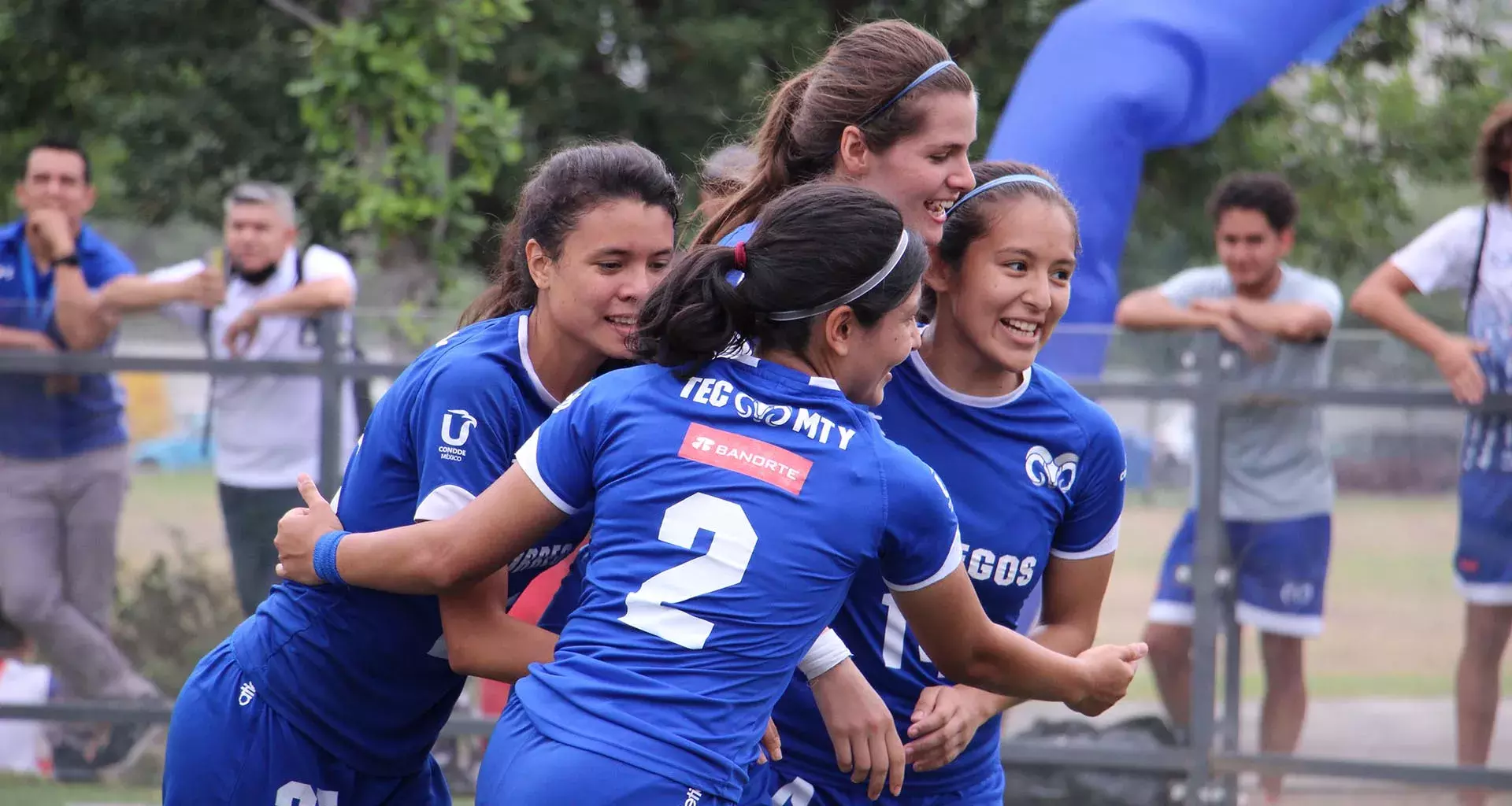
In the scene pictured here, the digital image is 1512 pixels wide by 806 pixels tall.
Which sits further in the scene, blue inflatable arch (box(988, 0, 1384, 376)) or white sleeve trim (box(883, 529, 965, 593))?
blue inflatable arch (box(988, 0, 1384, 376))

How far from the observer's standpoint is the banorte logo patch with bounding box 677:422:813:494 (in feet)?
8.00

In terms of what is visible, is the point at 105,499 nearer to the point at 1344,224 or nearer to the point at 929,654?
the point at 929,654

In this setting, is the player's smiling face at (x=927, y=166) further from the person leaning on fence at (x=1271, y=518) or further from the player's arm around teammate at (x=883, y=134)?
the person leaning on fence at (x=1271, y=518)

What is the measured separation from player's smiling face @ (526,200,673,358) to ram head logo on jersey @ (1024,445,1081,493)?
2.56ft

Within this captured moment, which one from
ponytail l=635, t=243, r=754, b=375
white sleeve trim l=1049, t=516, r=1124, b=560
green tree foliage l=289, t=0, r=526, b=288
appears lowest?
white sleeve trim l=1049, t=516, r=1124, b=560

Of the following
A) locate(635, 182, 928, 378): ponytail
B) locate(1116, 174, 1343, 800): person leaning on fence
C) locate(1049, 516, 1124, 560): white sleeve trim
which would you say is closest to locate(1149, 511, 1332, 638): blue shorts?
locate(1116, 174, 1343, 800): person leaning on fence

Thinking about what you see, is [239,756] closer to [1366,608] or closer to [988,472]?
[988,472]

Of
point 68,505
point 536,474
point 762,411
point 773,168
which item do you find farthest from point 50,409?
point 762,411

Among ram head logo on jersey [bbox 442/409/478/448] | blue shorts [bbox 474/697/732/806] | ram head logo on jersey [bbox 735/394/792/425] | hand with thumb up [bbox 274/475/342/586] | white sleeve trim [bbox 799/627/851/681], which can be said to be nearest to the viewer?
blue shorts [bbox 474/697/732/806]

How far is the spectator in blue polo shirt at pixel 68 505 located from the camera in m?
6.23

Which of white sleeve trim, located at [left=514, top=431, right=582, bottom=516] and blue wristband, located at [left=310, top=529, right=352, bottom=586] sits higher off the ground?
white sleeve trim, located at [left=514, top=431, right=582, bottom=516]

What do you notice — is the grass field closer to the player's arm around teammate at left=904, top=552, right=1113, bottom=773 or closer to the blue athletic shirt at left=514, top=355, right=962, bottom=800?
the player's arm around teammate at left=904, top=552, right=1113, bottom=773

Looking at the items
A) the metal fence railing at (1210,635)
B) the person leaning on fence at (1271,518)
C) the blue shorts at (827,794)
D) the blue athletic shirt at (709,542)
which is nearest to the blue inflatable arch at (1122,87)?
the metal fence railing at (1210,635)

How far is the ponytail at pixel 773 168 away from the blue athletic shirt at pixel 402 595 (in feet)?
1.41
